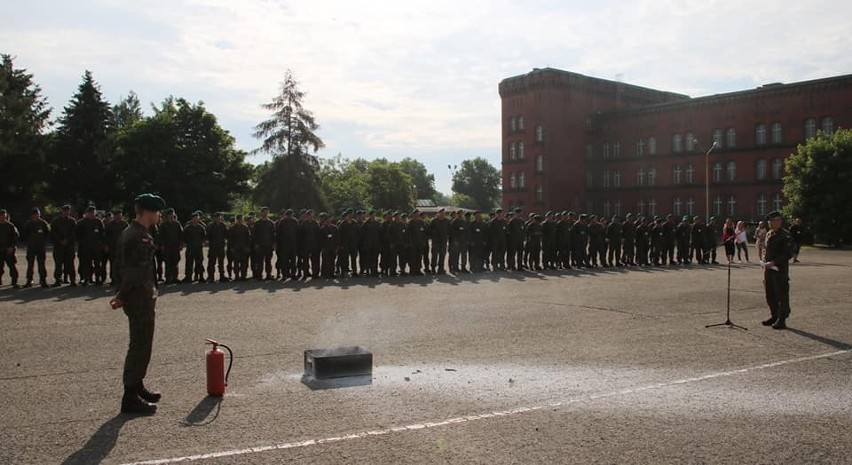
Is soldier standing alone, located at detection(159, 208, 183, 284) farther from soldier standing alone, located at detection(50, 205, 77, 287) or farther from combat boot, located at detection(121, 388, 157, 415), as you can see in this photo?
combat boot, located at detection(121, 388, 157, 415)

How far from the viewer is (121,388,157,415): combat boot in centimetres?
642

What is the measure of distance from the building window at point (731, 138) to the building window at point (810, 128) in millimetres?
6446

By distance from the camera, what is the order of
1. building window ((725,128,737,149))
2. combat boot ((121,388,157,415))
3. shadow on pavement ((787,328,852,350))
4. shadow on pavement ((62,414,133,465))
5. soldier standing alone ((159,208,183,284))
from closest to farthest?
shadow on pavement ((62,414,133,465))
combat boot ((121,388,157,415))
shadow on pavement ((787,328,852,350))
soldier standing alone ((159,208,183,284))
building window ((725,128,737,149))

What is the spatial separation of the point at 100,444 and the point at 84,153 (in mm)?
53422

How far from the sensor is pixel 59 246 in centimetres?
1770

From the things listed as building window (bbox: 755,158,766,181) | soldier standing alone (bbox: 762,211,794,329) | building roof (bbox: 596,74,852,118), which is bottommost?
soldier standing alone (bbox: 762,211,794,329)

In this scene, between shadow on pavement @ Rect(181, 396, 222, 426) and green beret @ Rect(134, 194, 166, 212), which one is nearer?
shadow on pavement @ Rect(181, 396, 222, 426)

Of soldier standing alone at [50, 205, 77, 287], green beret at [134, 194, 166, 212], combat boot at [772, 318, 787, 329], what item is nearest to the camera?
green beret at [134, 194, 166, 212]

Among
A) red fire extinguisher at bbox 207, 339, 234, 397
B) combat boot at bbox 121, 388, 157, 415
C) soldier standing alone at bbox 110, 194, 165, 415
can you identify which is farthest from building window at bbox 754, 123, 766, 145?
combat boot at bbox 121, 388, 157, 415

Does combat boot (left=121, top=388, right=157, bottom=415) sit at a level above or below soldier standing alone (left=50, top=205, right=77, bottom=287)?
below

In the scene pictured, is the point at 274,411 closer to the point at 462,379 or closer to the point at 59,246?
the point at 462,379

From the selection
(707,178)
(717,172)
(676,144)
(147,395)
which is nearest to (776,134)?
(717,172)

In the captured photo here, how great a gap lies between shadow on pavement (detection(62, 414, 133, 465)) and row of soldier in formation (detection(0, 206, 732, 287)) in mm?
11669

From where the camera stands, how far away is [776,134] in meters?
62.6
